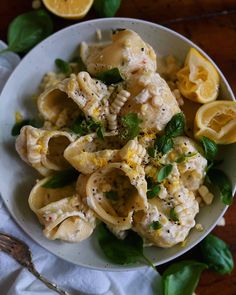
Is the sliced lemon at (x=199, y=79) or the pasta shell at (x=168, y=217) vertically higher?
the sliced lemon at (x=199, y=79)

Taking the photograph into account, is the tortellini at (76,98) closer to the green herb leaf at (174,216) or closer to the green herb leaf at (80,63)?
the green herb leaf at (80,63)

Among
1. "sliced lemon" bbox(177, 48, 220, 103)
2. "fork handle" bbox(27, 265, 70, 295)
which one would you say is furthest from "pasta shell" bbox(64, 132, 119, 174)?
"fork handle" bbox(27, 265, 70, 295)

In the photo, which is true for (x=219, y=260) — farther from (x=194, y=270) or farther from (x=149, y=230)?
(x=149, y=230)

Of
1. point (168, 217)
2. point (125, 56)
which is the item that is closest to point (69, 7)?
point (125, 56)

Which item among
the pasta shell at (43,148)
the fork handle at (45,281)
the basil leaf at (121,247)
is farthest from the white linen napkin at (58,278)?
the pasta shell at (43,148)

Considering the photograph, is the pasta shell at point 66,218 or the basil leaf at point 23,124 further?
the basil leaf at point 23,124

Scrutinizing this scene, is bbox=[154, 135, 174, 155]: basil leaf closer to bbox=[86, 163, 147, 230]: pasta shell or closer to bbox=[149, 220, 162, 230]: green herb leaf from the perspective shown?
bbox=[86, 163, 147, 230]: pasta shell
